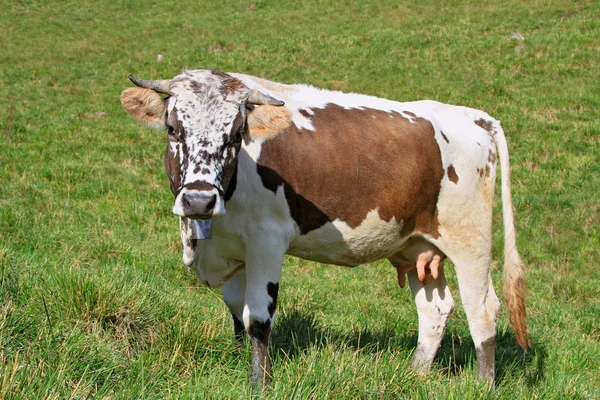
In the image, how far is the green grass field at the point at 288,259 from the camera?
13.8 ft

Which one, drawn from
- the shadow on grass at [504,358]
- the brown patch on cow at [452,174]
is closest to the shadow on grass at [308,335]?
the shadow on grass at [504,358]

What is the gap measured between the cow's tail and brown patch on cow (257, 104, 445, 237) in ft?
2.64

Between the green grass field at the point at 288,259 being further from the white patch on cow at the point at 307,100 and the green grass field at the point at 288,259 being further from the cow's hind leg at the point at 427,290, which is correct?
the white patch on cow at the point at 307,100

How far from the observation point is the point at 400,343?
662 centimetres

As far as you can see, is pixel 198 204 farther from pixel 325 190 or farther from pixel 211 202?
pixel 325 190

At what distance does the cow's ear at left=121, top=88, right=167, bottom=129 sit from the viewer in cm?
482

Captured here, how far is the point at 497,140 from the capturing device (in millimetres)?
6578

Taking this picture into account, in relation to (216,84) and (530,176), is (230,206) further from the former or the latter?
(530,176)

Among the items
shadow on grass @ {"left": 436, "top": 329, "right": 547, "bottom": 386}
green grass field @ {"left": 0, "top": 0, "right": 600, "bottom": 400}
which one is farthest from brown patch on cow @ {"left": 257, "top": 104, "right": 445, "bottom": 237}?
shadow on grass @ {"left": 436, "top": 329, "right": 547, "bottom": 386}

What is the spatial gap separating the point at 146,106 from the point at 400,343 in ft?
10.9

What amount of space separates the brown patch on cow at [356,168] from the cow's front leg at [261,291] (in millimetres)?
412

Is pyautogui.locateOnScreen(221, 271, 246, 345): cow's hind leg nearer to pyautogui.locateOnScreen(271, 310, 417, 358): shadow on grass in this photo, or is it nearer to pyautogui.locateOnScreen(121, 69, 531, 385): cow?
pyautogui.locateOnScreen(121, 69, 531, 385): cow

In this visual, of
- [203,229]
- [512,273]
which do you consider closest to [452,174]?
[512,273]

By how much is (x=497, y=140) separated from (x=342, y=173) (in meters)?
1.85
